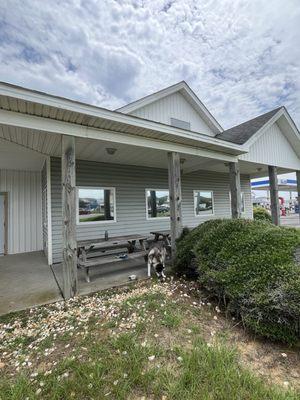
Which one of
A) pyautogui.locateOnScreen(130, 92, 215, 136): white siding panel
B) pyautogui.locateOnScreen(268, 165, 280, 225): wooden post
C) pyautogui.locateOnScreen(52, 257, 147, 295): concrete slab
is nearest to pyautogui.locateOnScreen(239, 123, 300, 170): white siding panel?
pyautogui.locateOnScreen(268, 165, 280, 225): wooden post

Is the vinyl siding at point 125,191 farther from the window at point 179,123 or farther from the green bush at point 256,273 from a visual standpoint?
the green bush at point 256,273

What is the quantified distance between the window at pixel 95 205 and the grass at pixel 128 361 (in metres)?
4.03

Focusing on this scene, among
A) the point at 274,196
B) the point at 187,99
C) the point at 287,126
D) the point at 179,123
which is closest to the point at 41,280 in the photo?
the point at 179,123

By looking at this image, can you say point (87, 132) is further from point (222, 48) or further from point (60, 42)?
point (222, 48)

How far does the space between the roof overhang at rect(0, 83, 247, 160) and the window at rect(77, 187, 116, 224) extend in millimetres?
3031

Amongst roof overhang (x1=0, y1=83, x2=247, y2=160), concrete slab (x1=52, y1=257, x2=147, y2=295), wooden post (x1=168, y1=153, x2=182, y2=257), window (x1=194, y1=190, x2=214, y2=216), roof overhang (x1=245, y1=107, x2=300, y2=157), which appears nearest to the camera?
roof overhang (x1=0, y1=83, x2=247, y2=160)

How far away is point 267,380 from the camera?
194 centimetres

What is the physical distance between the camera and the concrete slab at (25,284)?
3553 mm

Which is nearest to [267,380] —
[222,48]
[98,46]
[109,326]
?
[109,326]

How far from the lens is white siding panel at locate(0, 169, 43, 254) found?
738cm

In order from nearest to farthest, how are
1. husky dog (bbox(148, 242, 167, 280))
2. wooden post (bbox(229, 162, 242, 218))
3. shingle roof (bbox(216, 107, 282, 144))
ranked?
husky dog (bbox(148, 242, 167, 280)) < wooden post (bbox(229, 162, 242, 218)) < shingle roof (bbox(216, 107, 282, 144))

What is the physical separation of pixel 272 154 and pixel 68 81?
32.6 ft

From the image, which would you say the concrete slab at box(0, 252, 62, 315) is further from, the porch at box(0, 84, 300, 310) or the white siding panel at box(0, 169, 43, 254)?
the white siding panel at box(0, 169, 43, 254)

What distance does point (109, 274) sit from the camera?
16.0 ft
